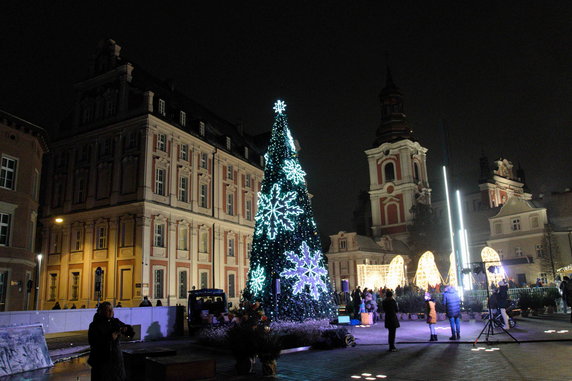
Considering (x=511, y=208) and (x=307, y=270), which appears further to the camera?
(x=511, y=208)

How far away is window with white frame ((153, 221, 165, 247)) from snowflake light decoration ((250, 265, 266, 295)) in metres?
20.0

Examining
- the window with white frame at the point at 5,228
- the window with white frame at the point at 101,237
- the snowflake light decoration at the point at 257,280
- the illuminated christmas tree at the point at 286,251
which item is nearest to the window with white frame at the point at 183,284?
the window with white frame at the point at 101,237

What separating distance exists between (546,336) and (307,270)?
864 cm

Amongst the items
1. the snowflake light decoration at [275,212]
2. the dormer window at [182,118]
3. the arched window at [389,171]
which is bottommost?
the snowflake light decoration at [275,212]

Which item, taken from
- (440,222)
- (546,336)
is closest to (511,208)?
(440,222)

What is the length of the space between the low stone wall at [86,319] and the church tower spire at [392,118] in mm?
62384

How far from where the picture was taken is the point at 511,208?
57250mm

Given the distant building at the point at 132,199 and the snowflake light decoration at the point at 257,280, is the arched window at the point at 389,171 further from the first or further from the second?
the snowflake light decoration at the point at 257,280

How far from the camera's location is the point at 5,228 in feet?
82.4

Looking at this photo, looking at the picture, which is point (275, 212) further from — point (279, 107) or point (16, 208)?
point (16, 208)

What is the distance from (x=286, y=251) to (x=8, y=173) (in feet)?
58.5

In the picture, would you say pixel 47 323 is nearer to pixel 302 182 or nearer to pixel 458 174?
pixel 302 182

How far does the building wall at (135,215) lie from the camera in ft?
116

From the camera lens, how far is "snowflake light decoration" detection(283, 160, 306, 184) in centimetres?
1938
